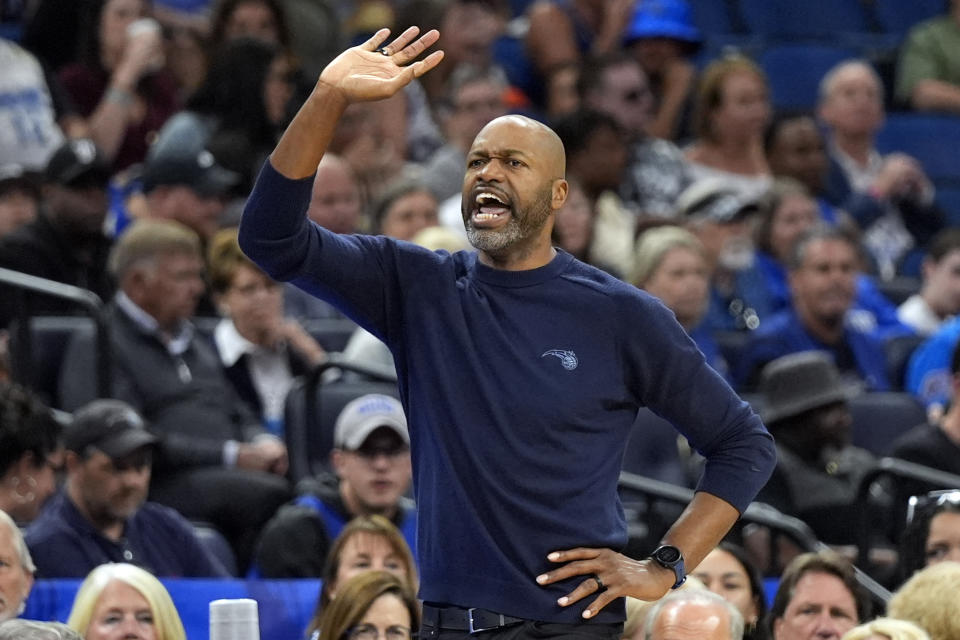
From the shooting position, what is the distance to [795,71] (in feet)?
37.1

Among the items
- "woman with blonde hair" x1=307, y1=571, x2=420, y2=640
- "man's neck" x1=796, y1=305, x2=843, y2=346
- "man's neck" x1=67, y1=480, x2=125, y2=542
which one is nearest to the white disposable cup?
"woman with blonde hair" x1=307, y1=571, x2=420, y2=640

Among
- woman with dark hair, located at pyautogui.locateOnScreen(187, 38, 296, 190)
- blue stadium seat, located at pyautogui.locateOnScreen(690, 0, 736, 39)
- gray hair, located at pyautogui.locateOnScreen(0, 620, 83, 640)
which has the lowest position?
gray hair, located at pyautogui.locateOnScreen(0, 620, 83, 640)

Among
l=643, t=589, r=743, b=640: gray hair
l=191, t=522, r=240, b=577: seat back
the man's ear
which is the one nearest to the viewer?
the man's ear

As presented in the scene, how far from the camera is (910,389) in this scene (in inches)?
341

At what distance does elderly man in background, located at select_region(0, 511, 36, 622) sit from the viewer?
5.18 metres

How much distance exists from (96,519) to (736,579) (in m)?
1.99

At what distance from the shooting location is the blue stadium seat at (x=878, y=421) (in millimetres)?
8078

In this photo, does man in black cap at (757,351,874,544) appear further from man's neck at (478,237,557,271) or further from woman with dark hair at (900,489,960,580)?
man's neck at (478,237,557,271)

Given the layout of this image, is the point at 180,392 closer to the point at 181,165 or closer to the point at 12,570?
the point at 181,165

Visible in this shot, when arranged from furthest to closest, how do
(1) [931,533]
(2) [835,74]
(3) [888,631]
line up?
(2) [835,74], (1) [931,533], (3) [888,631]

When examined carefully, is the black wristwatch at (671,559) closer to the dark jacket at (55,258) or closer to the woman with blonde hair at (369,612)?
the woman with blonde hair at (369,612)

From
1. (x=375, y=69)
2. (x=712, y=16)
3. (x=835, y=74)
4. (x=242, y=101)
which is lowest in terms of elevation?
(x=375, y=69)

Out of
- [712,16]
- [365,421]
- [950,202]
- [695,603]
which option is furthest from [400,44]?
[712,16]

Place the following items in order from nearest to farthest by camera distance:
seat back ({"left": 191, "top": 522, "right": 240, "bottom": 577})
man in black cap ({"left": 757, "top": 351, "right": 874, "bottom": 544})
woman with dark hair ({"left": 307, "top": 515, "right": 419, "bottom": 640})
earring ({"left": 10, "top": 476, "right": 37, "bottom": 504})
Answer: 1. woman with dark hair ({"left": 307, "top": 515, "right": 419, "bottom": 640})
2. earring ({"left": 10, "top": 476, "right": 37, "bottom": 504})
3. seat back ({"left": 191, "top": 522, "right": 240, "bottom": 577})
4. man in black cap ({"left": 757, "top": 351, "right": 874, "bottom": 544})
